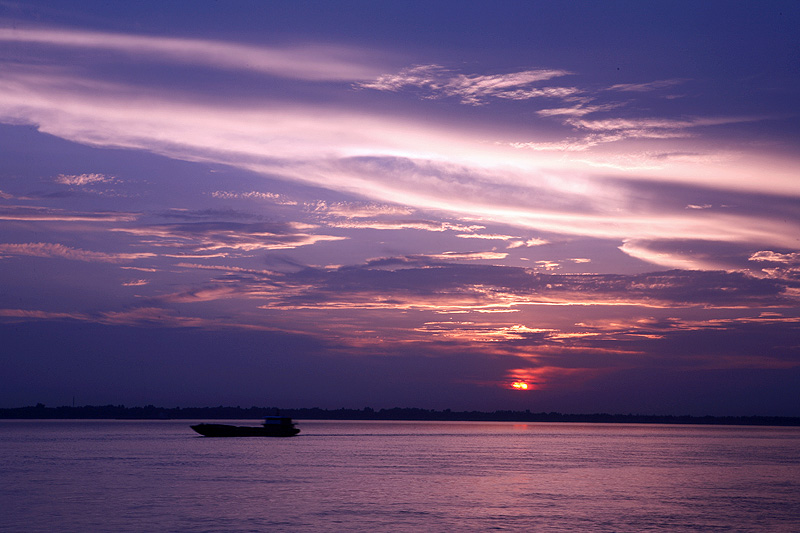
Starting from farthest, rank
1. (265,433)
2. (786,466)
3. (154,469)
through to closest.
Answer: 1. (265,433)
2. (786,466)
3. (154,469)

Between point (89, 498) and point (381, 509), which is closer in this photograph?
point (381, 509)

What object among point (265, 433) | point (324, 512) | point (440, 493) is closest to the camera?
point (324, 512)

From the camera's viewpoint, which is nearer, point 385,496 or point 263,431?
point 385,496

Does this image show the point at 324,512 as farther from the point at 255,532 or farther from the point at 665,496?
the point at 665,496

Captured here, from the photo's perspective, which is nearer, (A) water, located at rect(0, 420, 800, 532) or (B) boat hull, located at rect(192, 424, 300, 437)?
(A) water, located at rect(0, 420, 800, 532)

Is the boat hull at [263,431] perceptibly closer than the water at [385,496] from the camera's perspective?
No

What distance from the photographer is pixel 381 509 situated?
198 ft

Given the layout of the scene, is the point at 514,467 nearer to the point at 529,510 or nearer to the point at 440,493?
the point at 440,493

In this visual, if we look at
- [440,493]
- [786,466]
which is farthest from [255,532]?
[786,466]

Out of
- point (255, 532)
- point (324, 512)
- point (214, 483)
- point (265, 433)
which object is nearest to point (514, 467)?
point (214, 483)

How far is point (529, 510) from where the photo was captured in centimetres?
6066

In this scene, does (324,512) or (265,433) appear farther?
(265,433)

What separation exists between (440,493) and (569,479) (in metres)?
23.9

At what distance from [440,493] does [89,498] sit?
30632 mm
